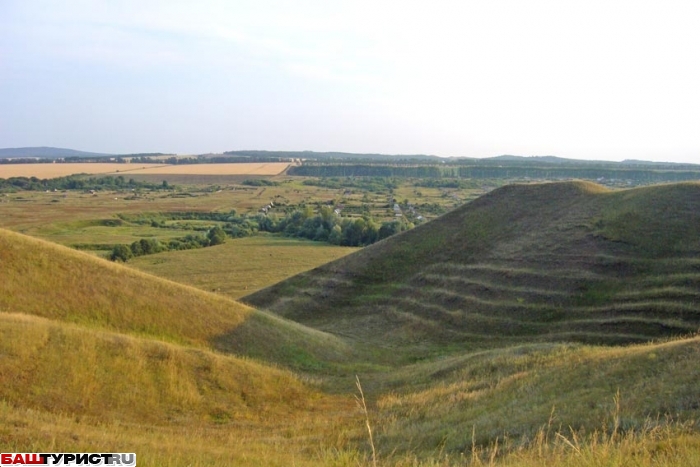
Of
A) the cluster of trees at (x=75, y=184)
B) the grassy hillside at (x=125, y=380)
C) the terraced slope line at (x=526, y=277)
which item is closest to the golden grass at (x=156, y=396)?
the grassy hillside at (x=125, y=380)

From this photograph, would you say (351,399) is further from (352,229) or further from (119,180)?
(119,180)

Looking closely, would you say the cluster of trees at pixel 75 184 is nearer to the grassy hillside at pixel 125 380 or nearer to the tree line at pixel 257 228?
the tree line at pixel 257 228

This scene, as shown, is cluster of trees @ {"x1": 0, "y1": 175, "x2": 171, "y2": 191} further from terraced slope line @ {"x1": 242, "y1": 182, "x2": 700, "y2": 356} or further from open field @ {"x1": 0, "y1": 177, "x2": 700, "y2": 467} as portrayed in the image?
terraced slope line @ {"x1": 242, "y1": 182, "x2": 700, "y2": 356}

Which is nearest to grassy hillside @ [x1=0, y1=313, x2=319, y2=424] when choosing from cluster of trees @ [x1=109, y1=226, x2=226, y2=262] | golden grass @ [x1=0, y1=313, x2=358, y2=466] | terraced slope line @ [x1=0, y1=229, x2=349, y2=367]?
golden grass @ [x1=0, y1=313, x2=358, y2=466]

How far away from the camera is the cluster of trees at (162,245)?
250 feet

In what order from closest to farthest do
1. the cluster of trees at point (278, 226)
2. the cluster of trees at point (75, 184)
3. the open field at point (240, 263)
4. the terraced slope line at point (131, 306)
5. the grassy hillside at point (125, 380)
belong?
1. the grassy hillside at point (125, 380)
2. the terraced slope line at point (131, 306)
3. the open field at point (240, 263)
4. the cluster of trees at point (278, 226)
5. the cluster of trees at point (75, 184)

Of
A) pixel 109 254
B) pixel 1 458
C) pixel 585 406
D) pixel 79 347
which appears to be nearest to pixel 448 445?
pixel 585 406

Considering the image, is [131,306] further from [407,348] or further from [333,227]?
[333,227]

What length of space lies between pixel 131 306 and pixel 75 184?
170 m

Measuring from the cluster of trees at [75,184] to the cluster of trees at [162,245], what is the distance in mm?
95497

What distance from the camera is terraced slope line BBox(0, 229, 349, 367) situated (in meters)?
25.4

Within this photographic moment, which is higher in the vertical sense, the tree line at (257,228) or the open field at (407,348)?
the open field at (407,348)

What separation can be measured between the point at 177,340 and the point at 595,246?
2941 cm

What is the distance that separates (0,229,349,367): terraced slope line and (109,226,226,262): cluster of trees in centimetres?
4749
